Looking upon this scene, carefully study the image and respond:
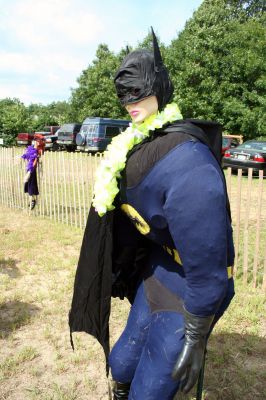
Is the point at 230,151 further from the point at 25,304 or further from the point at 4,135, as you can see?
the point at 4,135

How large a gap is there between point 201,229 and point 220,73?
24798mm

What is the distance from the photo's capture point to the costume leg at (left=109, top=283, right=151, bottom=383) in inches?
74.2

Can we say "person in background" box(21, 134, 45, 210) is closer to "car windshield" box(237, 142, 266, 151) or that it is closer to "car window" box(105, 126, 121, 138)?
"car windshield" box(237, 142, 266, 151)

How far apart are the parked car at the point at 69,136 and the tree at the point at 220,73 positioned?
7.12 m

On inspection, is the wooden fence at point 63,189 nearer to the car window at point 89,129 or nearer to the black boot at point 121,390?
the black boot at point 121,390

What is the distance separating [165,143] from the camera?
5.07 feet

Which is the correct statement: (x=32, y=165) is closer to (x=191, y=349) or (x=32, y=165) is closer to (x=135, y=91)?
(x=135, y=91)

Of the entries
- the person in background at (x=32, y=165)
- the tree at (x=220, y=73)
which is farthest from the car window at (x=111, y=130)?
the person in background at (x=32, y=165)

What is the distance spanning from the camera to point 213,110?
24125 millimetres

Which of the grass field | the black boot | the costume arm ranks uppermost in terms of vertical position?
the costume arm

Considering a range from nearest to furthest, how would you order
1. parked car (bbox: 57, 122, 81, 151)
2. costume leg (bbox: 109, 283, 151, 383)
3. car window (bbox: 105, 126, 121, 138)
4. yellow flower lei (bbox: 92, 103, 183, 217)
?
yellow flower lei (bbox: 92, 103, 183, 217) < costume leg (bbox: 109, 283, 151, 383) < car window (bbox: 105, 126, 121, 138) < parked car (bbox: 57, 122, 81, 151)

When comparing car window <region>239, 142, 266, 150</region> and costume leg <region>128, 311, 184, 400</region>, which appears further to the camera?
car window <region>239, 142, 266, 150</region>

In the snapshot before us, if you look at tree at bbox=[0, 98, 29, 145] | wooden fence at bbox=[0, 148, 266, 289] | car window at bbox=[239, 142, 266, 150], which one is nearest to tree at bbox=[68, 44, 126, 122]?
tree at bbox=[0, 98, 29, 145]

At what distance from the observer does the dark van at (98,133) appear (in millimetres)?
22500
